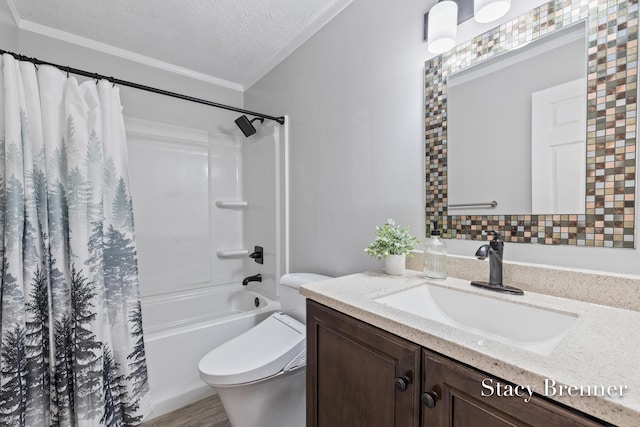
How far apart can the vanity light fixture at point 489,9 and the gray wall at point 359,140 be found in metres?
0.09

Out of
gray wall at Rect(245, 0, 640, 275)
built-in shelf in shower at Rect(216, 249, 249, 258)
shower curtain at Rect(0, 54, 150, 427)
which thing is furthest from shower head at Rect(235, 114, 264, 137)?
built-in shelf in shower at Rect(216, 249, 249, 258)

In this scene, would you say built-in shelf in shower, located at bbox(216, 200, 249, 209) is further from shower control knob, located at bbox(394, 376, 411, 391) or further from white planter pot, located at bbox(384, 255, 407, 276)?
shower control knob, located at bbox(394, 376, 411, 391)

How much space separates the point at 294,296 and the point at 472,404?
1.10m

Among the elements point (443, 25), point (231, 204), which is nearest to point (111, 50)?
point (231, 204)

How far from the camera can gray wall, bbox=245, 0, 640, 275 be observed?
1.24 meters

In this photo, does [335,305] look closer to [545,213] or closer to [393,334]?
[393,334]

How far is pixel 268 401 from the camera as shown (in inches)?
51.1

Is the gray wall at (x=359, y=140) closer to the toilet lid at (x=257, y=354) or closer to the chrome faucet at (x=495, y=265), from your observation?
the chrome faucet at (x=495, y=265)

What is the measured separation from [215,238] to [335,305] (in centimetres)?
193

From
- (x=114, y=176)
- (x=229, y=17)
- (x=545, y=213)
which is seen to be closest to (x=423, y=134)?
(x=545, y=213)

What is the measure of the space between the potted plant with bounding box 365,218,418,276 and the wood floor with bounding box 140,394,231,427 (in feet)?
4.35

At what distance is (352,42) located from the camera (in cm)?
154

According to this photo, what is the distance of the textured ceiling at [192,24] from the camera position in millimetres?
1593

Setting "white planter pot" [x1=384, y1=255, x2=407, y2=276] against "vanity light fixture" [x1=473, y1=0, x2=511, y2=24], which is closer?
"vanity light fixture" [x1=473, y1=0, x2=511, y2=24]
